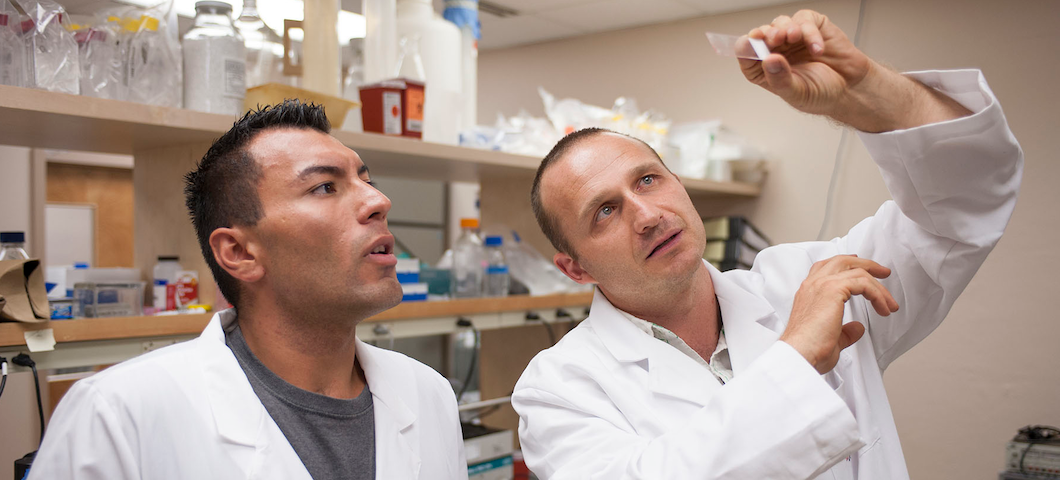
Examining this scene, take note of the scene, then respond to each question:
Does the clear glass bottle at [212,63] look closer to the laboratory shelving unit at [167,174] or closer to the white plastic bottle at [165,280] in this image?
the laboratory shelving unit at [167,174]

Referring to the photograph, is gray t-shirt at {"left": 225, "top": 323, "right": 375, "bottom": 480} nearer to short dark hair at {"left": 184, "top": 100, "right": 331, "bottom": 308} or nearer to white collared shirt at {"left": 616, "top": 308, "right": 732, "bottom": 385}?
short dark hair at {"left": 184, "top": 100, "right": 331, "bottom": 308}

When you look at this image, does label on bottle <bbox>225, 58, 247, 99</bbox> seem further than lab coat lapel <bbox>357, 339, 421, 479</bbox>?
Yes

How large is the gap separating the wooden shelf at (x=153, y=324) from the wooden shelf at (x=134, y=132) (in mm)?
356

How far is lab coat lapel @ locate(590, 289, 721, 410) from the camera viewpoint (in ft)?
3.37

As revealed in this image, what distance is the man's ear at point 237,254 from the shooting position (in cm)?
107

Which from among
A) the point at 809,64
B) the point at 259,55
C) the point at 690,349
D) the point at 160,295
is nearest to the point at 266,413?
the point at 690,349

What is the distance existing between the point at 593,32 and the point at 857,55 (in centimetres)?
270

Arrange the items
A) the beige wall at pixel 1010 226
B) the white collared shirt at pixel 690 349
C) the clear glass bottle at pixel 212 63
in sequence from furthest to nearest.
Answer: the beige wall at pixel 1010 226
the clear glass bottle at pixel 212 63
the white collared shirt at pixel 690 349

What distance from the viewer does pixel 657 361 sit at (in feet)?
3.48

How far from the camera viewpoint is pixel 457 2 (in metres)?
2.26

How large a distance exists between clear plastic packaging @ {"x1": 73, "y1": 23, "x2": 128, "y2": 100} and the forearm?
125 centimetres

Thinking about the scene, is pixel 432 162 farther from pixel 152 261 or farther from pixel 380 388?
pixel 380 388

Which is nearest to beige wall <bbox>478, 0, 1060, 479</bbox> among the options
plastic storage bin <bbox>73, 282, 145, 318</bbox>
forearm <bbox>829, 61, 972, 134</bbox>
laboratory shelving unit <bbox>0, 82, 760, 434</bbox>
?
laboratory shelving unit <bbox>0, 82, 760, 434</bbox>

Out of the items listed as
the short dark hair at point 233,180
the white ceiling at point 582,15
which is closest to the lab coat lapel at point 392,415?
the short dark hair at point 233,180
